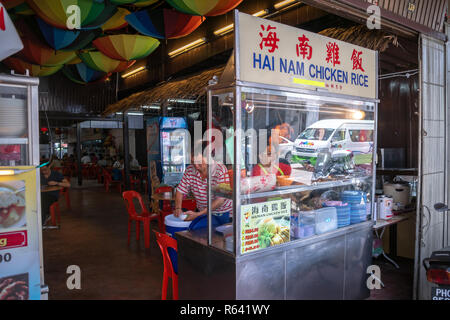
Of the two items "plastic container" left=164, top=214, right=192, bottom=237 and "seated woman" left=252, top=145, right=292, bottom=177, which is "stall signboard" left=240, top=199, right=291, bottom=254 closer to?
Answer: "seated woman" left=252, top=145, right=292, bottom=177

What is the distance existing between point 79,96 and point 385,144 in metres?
10.6

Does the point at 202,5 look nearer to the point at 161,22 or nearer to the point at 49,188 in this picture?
the point at 161,22

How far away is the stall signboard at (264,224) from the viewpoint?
2.28 meters

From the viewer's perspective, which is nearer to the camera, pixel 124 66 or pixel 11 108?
pixel 11 108

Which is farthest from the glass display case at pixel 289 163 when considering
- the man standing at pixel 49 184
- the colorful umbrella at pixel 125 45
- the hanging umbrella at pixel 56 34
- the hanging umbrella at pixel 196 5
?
the hanging umbrella at pixel 56 34

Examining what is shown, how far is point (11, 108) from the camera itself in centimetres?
197

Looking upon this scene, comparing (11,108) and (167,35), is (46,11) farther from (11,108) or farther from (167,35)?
(11,108)

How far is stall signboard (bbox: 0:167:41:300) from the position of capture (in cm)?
190

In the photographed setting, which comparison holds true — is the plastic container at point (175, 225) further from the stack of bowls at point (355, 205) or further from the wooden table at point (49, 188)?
the wooden table at point (49, 188)

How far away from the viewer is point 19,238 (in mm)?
1948

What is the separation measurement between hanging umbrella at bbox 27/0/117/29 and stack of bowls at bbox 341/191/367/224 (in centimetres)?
414

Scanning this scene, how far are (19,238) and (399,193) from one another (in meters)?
4.01

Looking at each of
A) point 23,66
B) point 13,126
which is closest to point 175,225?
point 13,126
